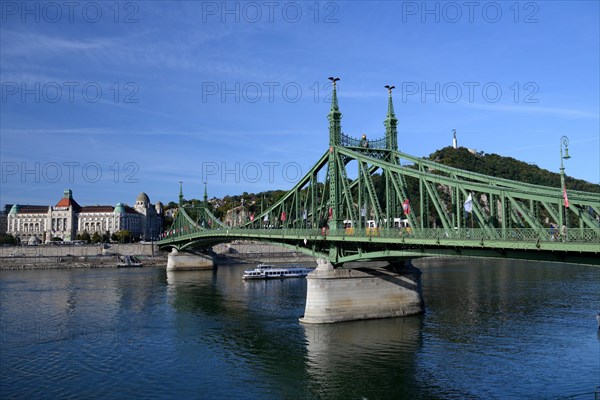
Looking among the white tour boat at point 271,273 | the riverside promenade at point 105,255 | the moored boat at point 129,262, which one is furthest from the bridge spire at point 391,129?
the moored boat at point 129,262

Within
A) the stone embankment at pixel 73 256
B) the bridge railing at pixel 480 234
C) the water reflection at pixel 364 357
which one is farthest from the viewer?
the stone embankment at pixel 73 256

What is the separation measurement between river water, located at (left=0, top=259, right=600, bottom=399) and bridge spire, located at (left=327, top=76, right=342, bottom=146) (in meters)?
18.3

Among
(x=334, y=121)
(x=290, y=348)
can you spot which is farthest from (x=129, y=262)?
(x=290, y=348)

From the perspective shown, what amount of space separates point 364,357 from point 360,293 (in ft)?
38.1

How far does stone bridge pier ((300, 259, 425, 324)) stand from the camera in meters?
47.3

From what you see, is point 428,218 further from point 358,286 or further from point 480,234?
point 480,234

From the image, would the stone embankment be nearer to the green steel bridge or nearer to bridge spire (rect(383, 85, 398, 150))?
the green steel bridge

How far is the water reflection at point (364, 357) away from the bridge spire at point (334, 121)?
61.6 ft

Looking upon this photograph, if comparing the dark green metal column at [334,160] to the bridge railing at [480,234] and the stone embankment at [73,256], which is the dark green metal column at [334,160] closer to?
the bridge railing at [480,234]

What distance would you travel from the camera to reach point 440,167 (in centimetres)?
4281

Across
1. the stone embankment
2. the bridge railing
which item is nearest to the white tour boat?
the bridge railing

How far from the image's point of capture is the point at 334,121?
55750 mm

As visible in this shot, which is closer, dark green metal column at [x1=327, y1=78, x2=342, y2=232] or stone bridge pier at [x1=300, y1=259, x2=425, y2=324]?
stone bridge pier at [x1=300, y1=259, x2=425, y2=324]

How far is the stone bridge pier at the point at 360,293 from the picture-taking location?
47.3 m
